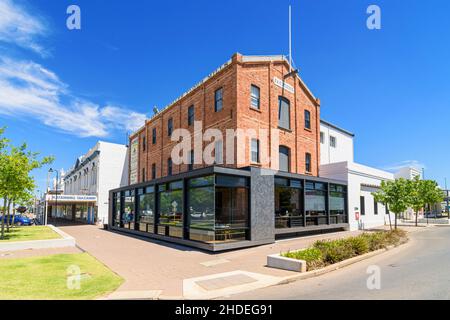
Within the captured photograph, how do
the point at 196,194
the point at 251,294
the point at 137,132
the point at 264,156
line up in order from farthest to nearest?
the point at 137,132
the point at 264,156
the point at 196,194
the point at 251,294

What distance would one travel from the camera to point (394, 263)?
11133 mm

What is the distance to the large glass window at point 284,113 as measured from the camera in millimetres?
22089

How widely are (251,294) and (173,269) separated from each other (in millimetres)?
3816

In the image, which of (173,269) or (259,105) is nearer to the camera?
(173,269)

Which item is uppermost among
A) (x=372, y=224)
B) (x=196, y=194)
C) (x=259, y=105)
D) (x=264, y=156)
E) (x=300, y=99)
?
(x=300, y=99)

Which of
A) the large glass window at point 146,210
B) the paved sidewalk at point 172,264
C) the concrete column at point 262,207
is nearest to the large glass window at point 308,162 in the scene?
the concrete column at point 262,207

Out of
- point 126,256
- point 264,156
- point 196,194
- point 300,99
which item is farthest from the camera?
point 300,99

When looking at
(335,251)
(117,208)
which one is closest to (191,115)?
(117,208)

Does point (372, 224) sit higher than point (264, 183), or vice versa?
point (264, 183)

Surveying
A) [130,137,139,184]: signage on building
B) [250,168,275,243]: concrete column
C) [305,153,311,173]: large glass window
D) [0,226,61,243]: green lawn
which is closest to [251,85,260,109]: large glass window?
[250,168,275,243]: concrete column

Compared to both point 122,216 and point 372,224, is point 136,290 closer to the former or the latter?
point 122,216

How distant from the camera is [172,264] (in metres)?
11.3

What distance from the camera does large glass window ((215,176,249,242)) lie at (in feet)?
48.0

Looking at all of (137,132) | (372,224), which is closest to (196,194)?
(372,224)
